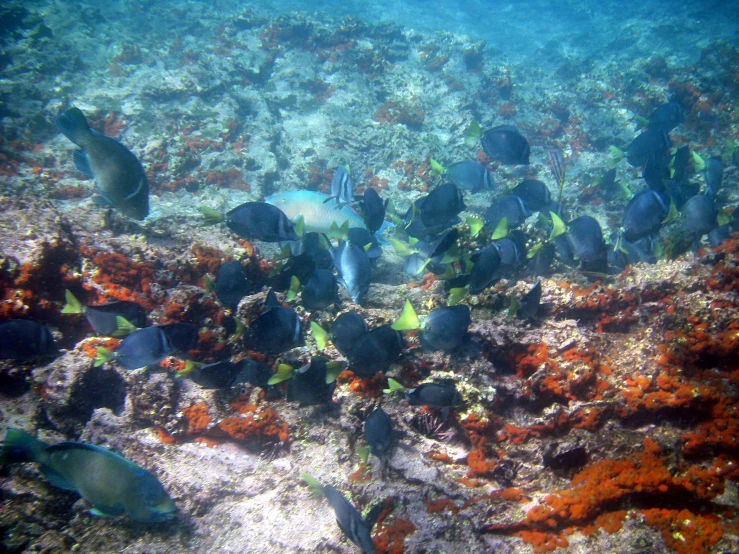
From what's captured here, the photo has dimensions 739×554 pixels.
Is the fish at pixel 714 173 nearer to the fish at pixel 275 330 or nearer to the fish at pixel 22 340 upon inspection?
the fish at pixel 275 330

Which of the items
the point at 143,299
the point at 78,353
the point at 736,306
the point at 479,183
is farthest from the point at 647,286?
the point at 78,353

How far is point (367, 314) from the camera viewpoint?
4070mm

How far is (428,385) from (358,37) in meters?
16.8

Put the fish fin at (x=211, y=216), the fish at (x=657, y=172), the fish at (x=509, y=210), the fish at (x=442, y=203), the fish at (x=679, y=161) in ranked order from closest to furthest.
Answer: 1. the fish fin at (x=211, y=216)
2. the fish at (x=442, y=203)
3. the fish at (x=509, y=210)
4. the fish at (x=657, y=172)
5. the fish at (x=679, y=161)

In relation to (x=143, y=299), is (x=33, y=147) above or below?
above

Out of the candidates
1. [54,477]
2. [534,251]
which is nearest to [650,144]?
[534,251]

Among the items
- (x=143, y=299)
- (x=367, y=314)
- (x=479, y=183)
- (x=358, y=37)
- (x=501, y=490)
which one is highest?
(x=358, y=37)

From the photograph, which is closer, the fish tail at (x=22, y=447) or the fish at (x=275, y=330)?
the fish tail at (x=22, y=447)

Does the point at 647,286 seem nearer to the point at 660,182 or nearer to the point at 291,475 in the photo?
the point at 660,182

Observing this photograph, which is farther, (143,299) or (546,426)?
(143,299)

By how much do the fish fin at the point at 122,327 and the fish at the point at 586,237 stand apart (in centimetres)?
493

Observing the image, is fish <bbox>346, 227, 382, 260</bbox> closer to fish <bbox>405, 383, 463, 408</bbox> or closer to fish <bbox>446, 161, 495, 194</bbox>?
fish <bbox>446, 161, 495, 194</bbox>

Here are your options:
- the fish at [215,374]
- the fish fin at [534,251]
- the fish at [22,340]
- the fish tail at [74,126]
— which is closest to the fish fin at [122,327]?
the fish at [22,340]

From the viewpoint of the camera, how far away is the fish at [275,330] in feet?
10.7
